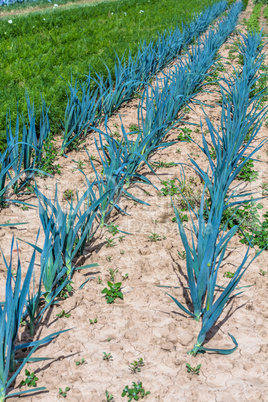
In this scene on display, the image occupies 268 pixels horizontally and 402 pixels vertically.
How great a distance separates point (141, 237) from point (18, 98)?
76.2 inches

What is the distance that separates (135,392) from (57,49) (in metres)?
5.18

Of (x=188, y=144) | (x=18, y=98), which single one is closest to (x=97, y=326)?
(x=188, y=144)

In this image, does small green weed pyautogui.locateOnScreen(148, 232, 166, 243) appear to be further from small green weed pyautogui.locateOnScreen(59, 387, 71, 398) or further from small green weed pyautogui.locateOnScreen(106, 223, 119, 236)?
small green weed pyautogui.locateOnScreen(59, 387, 71, 398)

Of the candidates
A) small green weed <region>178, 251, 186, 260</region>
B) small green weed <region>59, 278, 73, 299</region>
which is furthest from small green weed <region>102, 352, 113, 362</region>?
small green weed <region>178, 251, 186, 260</region>

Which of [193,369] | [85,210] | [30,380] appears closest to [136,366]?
[193,369]

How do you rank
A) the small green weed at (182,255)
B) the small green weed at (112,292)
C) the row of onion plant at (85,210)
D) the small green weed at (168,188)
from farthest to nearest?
the small green weed at (168,188) → the small green weed at (182,255) → the small green weed at (112,292) → the row of onion plant at (85,210)

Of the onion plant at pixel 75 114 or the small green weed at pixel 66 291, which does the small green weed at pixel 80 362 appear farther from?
the onion plant at pixel 75 114

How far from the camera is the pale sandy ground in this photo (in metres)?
1.55

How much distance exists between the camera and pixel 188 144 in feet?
11.8

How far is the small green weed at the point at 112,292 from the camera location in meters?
1.96

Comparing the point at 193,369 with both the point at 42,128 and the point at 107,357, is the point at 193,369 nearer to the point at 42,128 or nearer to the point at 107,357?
the point at 107,357

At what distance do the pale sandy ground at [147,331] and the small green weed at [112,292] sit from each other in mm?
31

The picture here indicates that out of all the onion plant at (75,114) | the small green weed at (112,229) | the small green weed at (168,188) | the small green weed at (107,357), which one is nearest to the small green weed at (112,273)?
the small green weed at (112,229)

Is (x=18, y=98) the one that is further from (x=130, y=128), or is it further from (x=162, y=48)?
(x=162, y=48)
